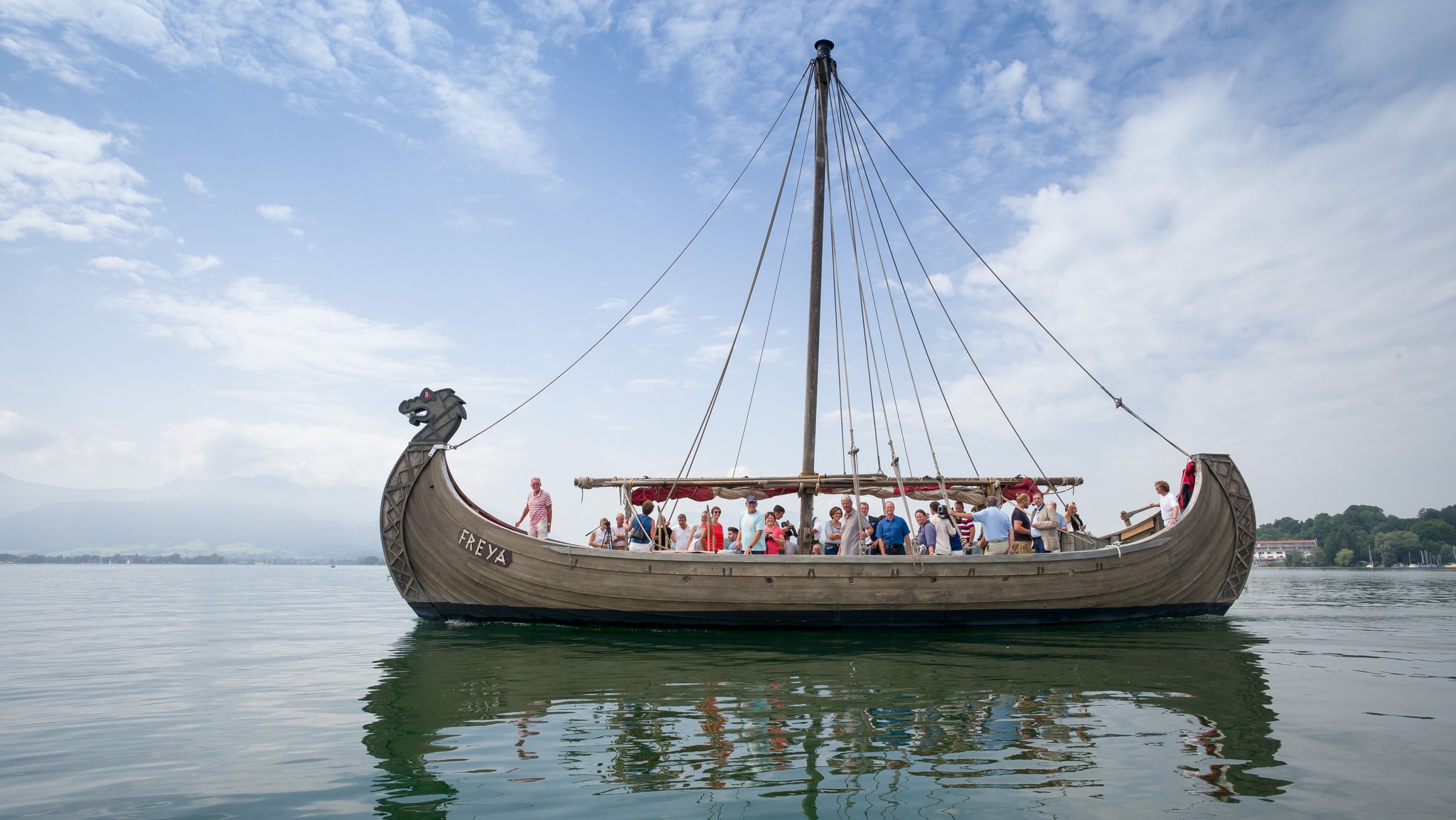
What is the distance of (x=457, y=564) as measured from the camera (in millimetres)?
13141

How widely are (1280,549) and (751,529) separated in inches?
5744

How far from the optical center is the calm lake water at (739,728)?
430 cm

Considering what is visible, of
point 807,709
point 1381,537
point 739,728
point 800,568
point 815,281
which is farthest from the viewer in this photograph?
point 1381,537

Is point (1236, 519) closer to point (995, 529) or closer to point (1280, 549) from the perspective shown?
point (995, 529)

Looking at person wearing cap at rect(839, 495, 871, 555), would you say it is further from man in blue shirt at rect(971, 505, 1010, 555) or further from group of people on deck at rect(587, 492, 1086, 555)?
man in blue shirt at rect(971, 505, 1010, 555)

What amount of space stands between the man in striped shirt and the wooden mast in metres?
4.74

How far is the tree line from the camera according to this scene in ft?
290

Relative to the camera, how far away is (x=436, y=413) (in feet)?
45.5

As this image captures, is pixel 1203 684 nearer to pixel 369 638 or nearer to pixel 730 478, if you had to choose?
pixel 730 478

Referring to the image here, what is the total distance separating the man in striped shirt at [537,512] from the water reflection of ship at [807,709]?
241cm

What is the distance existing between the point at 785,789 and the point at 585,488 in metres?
10.8

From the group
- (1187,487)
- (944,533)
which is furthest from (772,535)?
(1187,487)

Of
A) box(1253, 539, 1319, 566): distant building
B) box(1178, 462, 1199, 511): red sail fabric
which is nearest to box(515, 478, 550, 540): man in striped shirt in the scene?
box(1178, 462, 1199, 511): red sail fabric

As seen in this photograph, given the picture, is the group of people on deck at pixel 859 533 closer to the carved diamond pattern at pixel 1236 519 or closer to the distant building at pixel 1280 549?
the carved diamond pattern at pixel 1236 519
